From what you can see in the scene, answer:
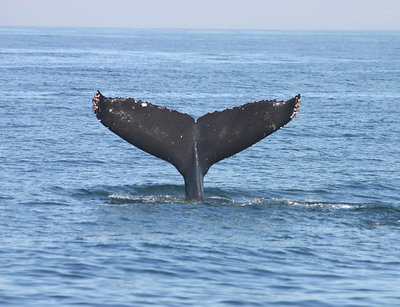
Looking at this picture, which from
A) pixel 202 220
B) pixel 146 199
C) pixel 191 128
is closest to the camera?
pixel 191 128

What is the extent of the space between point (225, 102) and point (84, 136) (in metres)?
12.5

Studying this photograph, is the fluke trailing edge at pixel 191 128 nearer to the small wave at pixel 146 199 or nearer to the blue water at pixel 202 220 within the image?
the blue water at pixel 202 220

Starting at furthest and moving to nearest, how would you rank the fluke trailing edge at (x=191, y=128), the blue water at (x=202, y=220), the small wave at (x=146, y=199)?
the small wave at (x=146, y=199)
the fluke trailing edge at (x=191, y=128)
the blue water at (x=202, y=220)

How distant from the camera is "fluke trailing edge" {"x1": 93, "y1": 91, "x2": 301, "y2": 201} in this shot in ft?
40.5

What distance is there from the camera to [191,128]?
1303 centimetres

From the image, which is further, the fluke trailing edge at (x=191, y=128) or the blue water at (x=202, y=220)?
the fluke trailing edge at (x=191, y=128)

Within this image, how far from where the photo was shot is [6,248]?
11.9 meters

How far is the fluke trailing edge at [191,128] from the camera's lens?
12.4 metres

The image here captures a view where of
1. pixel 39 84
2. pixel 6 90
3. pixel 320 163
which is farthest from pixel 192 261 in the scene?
pixel 39 84

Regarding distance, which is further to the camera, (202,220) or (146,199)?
(146,199)

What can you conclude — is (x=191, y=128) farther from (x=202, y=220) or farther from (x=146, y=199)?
(x=146, y=199)

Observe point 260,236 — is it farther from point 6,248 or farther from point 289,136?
point 289,136

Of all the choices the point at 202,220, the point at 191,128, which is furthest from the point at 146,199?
the point at 191,128

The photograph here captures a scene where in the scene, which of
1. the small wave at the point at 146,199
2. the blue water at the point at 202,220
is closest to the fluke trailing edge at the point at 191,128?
the blue water at the point at 202,220
